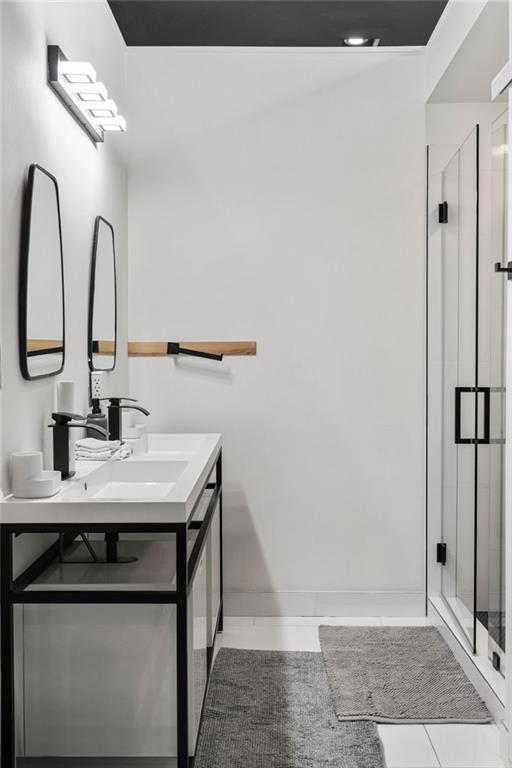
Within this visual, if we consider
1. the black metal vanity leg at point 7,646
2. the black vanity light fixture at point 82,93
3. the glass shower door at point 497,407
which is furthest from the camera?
the glass shower door at point 497,407

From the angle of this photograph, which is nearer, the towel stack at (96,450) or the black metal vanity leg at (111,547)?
the black metal vanity leg at (111,547)

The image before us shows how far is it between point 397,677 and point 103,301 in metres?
1.86

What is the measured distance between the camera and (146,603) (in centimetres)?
176

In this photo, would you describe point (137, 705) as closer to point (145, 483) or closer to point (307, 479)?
point (145, 483)

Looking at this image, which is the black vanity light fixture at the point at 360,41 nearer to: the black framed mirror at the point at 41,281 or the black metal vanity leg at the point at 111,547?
the black framed mirror at the point at 41,281

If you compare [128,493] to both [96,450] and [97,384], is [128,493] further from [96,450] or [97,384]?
[97,384]

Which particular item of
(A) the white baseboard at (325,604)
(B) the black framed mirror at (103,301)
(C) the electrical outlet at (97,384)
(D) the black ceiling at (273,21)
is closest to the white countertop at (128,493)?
(C) the electrical outlet at (97,384)

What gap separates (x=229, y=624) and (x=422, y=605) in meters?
0.93

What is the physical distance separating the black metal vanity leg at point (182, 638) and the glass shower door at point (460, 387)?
1429mm

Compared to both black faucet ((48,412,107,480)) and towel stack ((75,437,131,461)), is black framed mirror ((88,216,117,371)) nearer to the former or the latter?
towel stack ((75,437,131,461))

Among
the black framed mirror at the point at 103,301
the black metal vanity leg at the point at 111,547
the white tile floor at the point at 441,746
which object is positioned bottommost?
the white tile floor at the point at 441,746

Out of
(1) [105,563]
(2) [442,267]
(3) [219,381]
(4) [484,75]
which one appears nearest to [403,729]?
(1) [105,563]

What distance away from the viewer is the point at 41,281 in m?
2.09

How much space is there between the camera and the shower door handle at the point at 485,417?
2.70 metres
